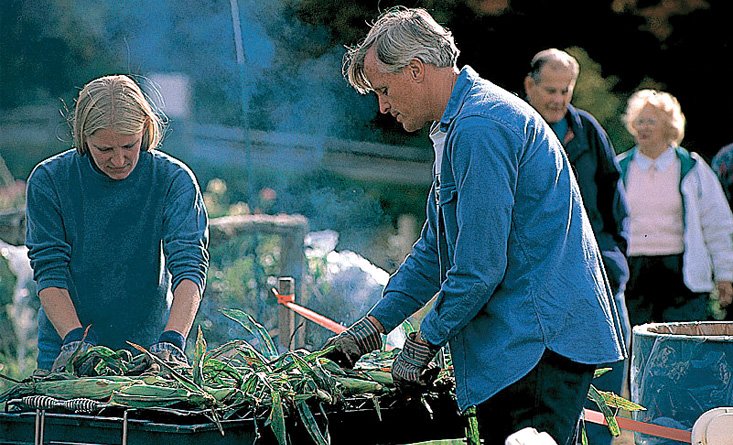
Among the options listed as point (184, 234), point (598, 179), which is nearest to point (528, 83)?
Answer: point (598, 179)

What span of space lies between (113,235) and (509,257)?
5.04 ft

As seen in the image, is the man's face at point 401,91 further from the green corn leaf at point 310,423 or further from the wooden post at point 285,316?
the wooden post at point 285,316

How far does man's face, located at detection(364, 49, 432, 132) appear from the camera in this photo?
248 cm

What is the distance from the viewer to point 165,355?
285cm

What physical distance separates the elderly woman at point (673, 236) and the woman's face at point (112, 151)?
292cm

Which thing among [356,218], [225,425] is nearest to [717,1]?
[356,218]

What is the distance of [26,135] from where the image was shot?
141 inches

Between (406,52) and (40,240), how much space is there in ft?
4.91

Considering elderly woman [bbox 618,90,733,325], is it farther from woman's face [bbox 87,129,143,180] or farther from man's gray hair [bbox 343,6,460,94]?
man's gray hair [bbox 343,6,460,94]

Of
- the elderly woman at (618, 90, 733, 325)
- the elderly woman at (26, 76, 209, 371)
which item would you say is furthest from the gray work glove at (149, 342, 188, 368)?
the elderly woman at (618, 90, 733, 325)

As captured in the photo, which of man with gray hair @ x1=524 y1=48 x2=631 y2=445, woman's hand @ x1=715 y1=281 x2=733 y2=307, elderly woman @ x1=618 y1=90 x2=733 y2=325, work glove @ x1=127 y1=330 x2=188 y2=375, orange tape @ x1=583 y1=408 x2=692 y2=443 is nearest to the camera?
work glove @ x1=127 y1=330 x2=188 y2=375

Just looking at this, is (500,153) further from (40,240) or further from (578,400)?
(40,240)

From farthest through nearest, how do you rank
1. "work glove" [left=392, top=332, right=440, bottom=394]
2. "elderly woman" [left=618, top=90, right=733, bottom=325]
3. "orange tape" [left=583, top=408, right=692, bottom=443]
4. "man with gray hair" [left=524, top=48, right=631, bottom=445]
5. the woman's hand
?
the woman's hand < "elderly woman" [left=618, top=90, right=733, bottom=325] < "man with gray hair" [left=524, top=48, right=631, bottom=445] < "orange tape" [left=583, top=408, right=692, bottom=443] < "work glove" [left=392, top=332, right=440, bottom=394]

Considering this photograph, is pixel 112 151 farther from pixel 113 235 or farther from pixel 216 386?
pixel 216 386
